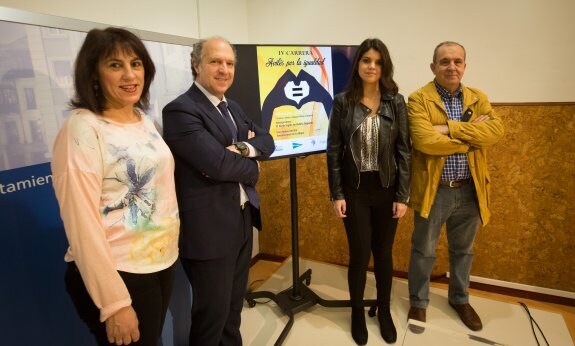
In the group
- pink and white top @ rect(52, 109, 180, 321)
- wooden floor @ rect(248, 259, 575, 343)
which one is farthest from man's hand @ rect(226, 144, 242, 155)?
wooden floor @ rect(248, 259, 575, 343)

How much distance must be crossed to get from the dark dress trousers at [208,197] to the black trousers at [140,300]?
244mm

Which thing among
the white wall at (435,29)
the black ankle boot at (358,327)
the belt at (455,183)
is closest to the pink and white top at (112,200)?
the white wall at (435,29)

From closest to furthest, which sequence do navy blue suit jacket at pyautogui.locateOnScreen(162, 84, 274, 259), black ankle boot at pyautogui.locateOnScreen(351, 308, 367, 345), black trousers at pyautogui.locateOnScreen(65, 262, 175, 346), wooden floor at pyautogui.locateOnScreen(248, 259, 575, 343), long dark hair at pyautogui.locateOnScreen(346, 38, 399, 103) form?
1. black trousers at pyautogui.locateOnScreen(65, 262, 175, 346)
2. navy blue suit jacket at pyautogui.locateOnScreen(162, 84, 274, 259)
3. long dark hair at pyautogui.locateOnScreen(346, 38, 399, 103)
4. black ankle boot at pyautogui.locateOnScreen(351, 308, 367, 345)
5. wooden floor at pyautogui.locateOnScreen(248, 259, 575, 343)

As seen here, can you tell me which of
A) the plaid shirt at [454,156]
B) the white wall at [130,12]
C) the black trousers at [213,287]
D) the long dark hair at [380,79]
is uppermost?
the white wall at [130,12]

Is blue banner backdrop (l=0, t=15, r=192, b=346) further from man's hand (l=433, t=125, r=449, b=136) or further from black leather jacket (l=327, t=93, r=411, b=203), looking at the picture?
man's hand (l=433, t=125, r=449, b=136)

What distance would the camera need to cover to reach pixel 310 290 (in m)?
2.68

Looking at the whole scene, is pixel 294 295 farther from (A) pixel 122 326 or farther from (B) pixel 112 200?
(B) pixel 112 200

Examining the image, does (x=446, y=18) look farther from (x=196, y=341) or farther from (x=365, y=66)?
(x=196, y=341)

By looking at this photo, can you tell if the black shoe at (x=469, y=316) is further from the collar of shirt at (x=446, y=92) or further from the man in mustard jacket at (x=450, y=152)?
the collar of shirt at (x=446, y=92)

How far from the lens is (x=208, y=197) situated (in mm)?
1476

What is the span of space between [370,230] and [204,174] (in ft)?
3.56

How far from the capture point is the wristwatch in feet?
5.02

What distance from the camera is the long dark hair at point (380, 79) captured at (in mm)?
1910

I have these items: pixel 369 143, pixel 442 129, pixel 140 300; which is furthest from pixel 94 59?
pixel 442 129
